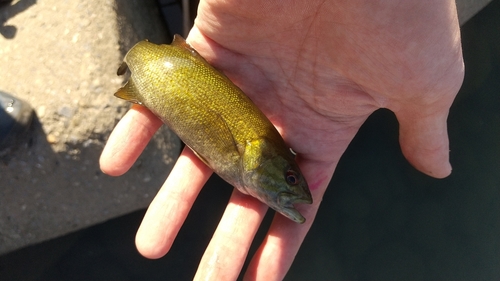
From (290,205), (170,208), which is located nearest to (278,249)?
(290,205)

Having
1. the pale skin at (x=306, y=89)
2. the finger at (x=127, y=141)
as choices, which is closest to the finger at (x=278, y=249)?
the pale skin at (x=306, y=89)

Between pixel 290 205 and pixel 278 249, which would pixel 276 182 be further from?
pixel 278 249

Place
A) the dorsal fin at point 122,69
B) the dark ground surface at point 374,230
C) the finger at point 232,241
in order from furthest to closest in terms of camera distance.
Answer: the dark ground surface at point 374,230 → the dorsal fin at point 122,69 → the finger at point 232,241

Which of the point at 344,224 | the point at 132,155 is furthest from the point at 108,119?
the point at 344,224

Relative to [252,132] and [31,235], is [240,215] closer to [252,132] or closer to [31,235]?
[252,132]

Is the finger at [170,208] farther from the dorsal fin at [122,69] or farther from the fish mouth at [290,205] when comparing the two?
the dorsal fin at [122,69]

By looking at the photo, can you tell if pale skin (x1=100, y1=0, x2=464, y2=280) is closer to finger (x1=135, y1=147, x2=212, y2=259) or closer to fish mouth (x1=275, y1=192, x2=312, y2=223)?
finger (x1=135, y1=147, x2=212, y2=259)

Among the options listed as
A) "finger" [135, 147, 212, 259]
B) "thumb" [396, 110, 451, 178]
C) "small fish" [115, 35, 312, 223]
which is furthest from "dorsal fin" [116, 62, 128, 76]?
"thumb" [396, 110, 451, 178]
